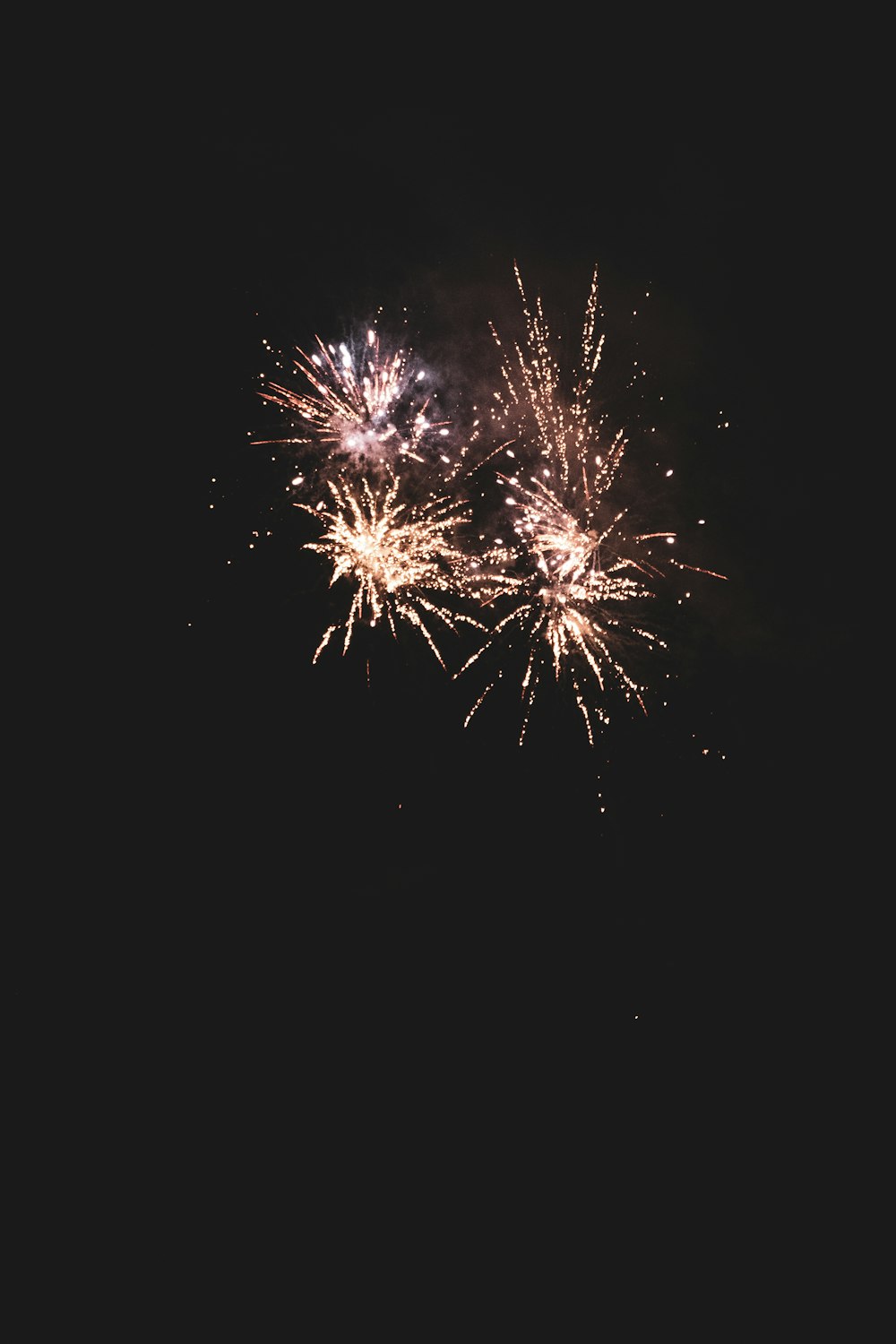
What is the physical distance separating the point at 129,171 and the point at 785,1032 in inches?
247

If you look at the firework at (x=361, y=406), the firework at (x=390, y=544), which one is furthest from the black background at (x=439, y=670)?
the firework at (x=390, y=544)

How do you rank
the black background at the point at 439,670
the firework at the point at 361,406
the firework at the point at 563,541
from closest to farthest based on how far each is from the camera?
the firework at the point at 361,406
the black background at the point at 439,670
the firework at the point at 563,541

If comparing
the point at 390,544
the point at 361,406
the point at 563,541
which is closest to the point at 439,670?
the point at 390,544

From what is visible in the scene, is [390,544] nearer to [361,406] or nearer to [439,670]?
[361,406]

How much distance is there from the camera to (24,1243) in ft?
11.0

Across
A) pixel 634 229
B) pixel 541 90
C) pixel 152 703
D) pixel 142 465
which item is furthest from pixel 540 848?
pixel 541 90

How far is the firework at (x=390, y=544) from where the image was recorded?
3.70m

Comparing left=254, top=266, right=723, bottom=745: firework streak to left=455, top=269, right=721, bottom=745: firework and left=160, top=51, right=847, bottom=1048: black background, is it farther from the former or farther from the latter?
left=160, top=51, right=847, bottom=1048: black background

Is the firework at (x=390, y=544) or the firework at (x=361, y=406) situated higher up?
the firework at (x=361, y=406)

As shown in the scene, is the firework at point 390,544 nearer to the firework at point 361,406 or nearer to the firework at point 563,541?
the firework at point 361,406

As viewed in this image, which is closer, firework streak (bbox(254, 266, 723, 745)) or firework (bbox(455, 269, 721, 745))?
firework streak (bbox(254, 266, 723, 745))

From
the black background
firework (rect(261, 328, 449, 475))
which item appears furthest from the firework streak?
the black background

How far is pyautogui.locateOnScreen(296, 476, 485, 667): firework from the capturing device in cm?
370

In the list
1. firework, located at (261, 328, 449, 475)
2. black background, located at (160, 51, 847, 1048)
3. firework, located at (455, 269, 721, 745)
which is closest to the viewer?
firework, located at (261, 328, 449, 475)
